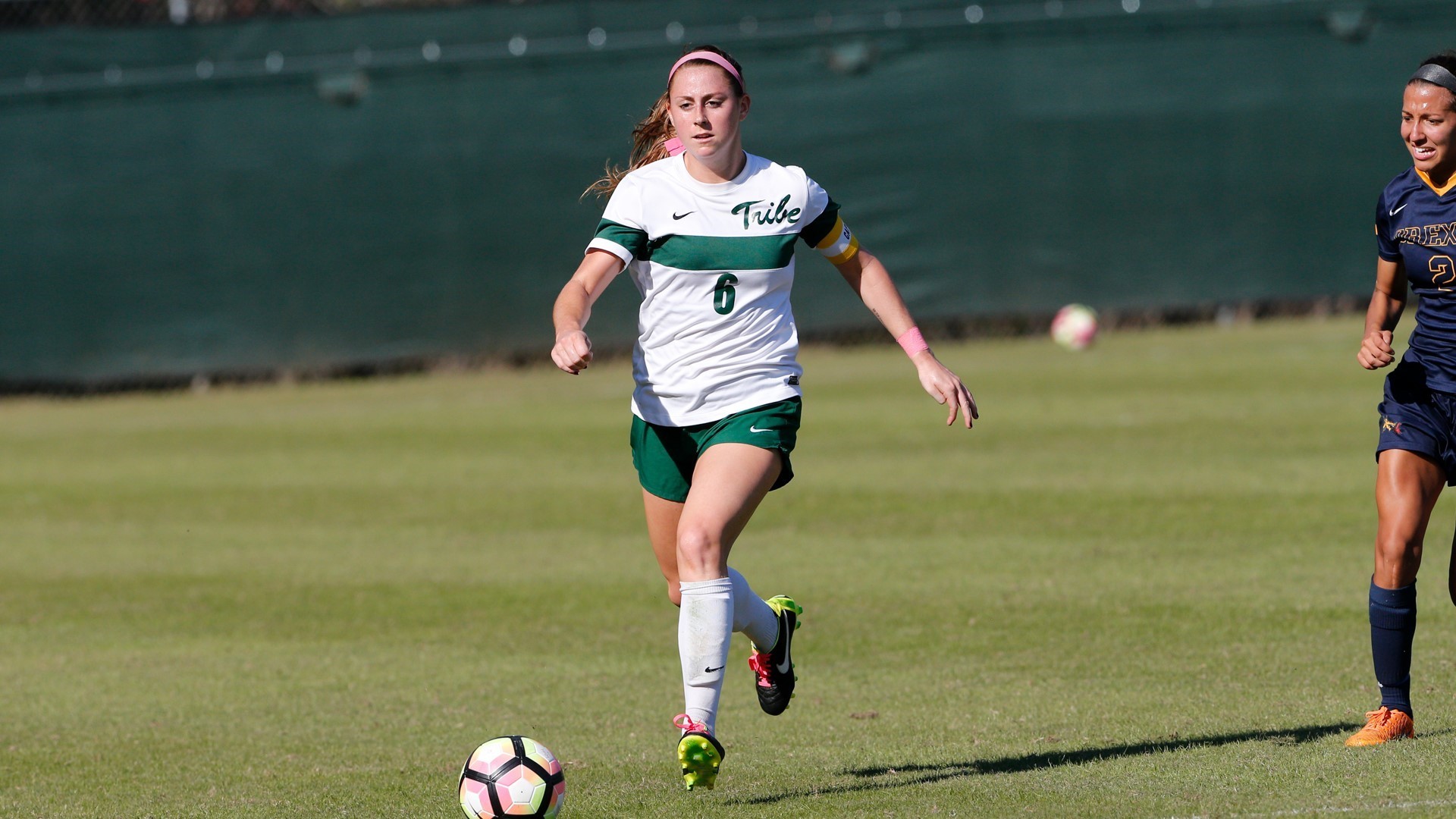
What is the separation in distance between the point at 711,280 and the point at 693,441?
51 cm

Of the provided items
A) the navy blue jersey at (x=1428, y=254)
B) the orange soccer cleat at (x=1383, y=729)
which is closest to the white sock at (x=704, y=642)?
the orange soccer cleat at (x=1383, y=729)

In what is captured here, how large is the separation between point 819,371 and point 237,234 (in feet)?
20.2

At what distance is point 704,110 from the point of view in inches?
209

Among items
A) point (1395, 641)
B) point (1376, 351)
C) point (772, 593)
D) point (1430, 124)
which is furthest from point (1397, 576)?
point (772, 593)

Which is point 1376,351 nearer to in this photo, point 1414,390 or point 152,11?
point 1414,390

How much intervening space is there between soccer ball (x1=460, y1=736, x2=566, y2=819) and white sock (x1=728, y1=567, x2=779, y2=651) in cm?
79

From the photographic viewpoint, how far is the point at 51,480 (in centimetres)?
1340

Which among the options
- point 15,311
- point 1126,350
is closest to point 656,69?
point 1126,350

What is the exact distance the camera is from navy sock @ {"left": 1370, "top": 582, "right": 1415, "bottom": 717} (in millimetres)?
5453

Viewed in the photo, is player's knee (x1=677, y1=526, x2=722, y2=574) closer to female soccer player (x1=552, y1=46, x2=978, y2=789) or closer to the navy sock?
female soccer player (x1=552, y1=46, x2=978, y2=789)

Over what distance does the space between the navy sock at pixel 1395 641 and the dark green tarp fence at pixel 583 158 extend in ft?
42.3

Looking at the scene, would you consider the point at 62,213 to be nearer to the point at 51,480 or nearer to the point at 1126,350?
the point at 51,480

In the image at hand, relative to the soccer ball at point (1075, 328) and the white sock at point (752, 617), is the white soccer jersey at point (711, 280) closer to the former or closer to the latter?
the white sock at point (752, 617)

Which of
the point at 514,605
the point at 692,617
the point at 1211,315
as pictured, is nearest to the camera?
the point at 692,617
